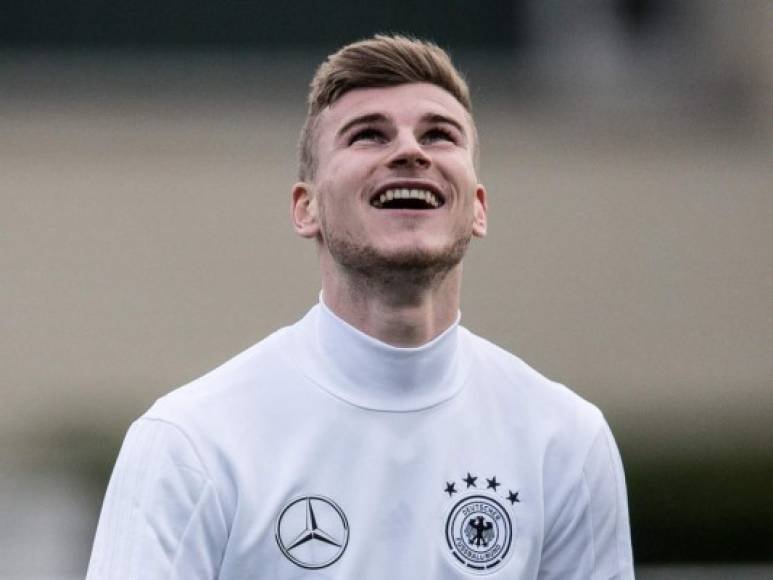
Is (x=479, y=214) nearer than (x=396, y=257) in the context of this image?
No

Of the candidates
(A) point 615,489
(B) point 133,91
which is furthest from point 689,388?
(A) point 615,489

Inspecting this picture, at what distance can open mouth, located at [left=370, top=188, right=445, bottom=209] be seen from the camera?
488cm

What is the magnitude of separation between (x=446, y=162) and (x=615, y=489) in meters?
0.97

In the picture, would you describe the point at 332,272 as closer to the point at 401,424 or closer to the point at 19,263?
the point at 401,424

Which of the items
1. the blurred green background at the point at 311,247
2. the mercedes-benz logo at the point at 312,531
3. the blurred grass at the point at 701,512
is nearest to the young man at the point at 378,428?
the mercedes-benz logo at the point at 312,531

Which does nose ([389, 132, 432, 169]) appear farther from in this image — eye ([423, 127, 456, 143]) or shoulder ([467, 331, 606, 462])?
shoulder ([467, 331, 606, 462])

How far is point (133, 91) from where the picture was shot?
1453 cm

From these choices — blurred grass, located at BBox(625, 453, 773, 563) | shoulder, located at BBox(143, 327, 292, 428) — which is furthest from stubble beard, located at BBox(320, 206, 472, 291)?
blurred grass, located at BBox(625, 453, 773, 563)

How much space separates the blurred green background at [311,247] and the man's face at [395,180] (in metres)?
9.13

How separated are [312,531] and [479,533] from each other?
17.4 inches

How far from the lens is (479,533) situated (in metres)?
4.90

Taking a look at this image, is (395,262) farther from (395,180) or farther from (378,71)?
(378,71)

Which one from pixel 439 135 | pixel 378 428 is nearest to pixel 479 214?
pixel 439 135

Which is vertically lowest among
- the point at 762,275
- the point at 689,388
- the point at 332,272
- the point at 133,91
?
the point at 332,272
